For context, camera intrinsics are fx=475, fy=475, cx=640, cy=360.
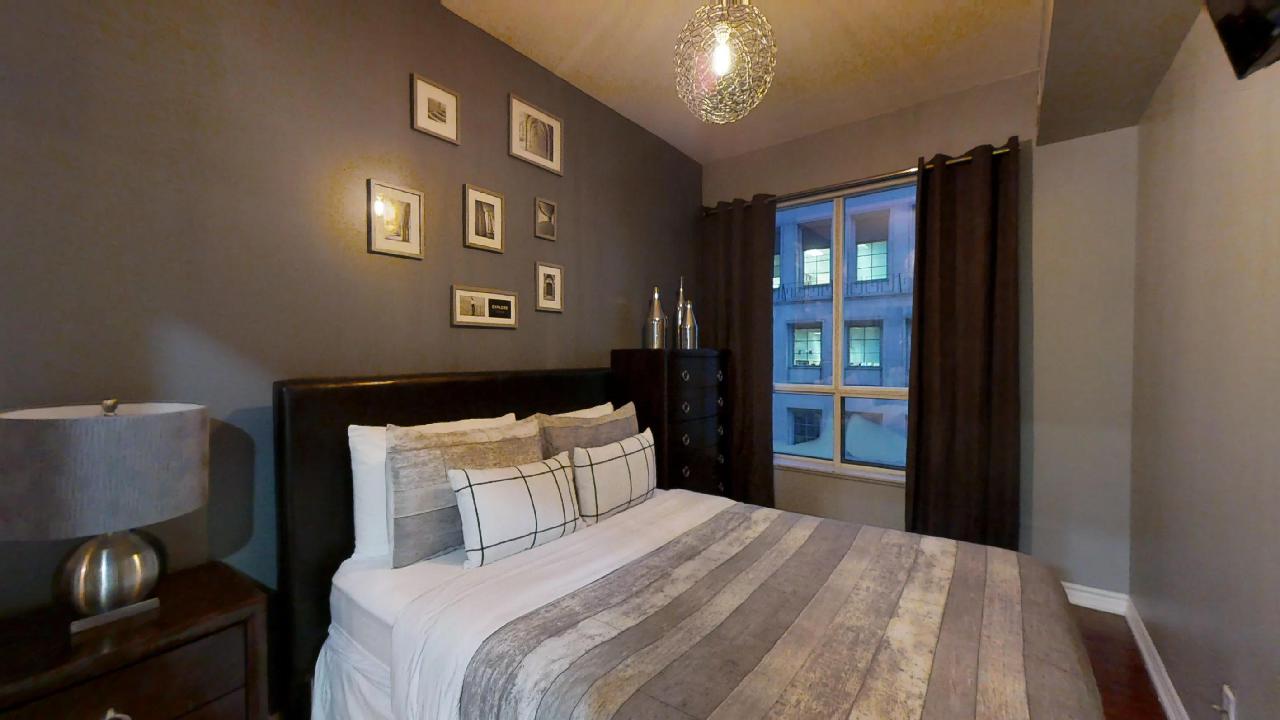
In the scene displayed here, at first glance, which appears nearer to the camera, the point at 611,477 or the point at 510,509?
the point at 510,509

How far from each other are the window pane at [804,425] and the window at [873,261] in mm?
843

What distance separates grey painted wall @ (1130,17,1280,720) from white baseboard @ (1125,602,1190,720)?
0.20 feet

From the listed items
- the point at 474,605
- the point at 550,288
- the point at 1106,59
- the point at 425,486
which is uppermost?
the point at 1106,59

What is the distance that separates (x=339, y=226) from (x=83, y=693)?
1.36 m

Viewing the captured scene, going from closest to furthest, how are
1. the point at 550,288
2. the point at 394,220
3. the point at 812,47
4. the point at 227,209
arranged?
1. the point at 227,209
2. the point at 394,220
3. the point at 812,47
4. the point at 550,288

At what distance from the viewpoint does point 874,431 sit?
3105 mm

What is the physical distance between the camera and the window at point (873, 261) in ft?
9.93

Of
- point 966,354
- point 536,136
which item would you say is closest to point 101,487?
point 536,136

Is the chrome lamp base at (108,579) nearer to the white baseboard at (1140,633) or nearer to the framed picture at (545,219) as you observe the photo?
the framed picture at (545,219)

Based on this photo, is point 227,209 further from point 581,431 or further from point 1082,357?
point 1082,357

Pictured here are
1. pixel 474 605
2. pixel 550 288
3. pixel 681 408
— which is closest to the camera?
pixel 474 605

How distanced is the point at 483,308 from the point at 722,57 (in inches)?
54.5

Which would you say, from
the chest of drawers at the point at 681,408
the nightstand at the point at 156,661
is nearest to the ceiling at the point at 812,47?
the chest of drawers at the point at 681,408

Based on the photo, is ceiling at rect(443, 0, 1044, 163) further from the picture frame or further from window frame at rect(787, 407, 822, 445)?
window frame at rect(787, 407, 822, 445)
